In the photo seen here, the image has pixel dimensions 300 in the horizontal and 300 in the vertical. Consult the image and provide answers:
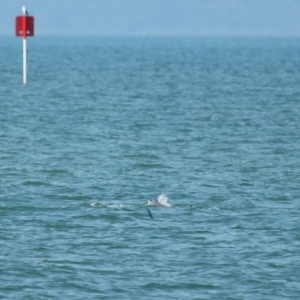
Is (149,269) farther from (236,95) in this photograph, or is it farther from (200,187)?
(236,95)

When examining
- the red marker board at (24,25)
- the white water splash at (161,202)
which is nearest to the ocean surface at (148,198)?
the white water splash at (161,202)

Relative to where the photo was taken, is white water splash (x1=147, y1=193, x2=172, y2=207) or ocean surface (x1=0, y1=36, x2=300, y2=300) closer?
ocean surface (x1=0, y1=36, x2=300, y2=300)

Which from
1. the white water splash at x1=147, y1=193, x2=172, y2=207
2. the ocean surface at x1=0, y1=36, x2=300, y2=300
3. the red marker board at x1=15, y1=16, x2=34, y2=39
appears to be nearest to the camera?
the ocean surface at x1=0, y1=36, x2=300, y2=300

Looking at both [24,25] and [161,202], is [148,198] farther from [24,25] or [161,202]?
[24,25]

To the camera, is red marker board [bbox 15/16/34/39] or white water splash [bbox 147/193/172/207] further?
red marker board [bbox 15/16/34/39]

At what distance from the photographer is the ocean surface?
23703mm

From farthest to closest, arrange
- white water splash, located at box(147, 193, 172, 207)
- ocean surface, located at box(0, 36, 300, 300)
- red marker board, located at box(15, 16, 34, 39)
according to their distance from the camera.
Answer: red marker board, located at box(15, 16, 34, 39), white water splash, located at box(147, 193, 172, 207), ocean surface, located at box(0, 36, 300, 300)

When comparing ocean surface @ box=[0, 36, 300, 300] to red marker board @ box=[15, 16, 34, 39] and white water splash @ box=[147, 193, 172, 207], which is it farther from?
red marker board @ box=[15, 16, 34, 39]

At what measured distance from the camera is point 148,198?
31844 mm

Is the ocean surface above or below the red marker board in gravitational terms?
below

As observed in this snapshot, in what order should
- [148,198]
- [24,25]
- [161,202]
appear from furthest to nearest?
1. [24,25]
2. [148,198]
3. [161,202]

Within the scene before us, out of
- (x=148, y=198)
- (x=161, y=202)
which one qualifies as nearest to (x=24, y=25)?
(x=148, y=198)

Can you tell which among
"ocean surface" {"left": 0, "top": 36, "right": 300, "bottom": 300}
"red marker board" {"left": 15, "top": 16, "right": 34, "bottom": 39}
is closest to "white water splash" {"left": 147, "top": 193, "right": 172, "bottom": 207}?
"ocean surface" {"left": 0, "top": 36, "right": 300, "bottom": 300}

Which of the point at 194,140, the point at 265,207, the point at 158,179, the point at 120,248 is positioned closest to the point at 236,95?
the point at 194,140
